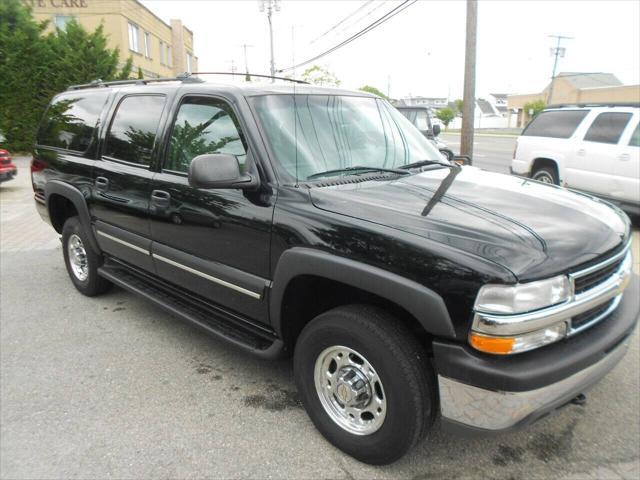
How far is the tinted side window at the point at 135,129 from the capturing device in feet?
12.0

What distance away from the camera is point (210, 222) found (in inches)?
121

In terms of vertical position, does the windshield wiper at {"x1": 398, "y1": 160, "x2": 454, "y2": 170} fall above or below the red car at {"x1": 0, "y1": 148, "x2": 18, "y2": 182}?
above

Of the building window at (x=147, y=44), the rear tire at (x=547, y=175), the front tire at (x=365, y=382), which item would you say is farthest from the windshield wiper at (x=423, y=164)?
the building window at (x=147, y=44)

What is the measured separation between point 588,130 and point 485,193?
6833 millimetres

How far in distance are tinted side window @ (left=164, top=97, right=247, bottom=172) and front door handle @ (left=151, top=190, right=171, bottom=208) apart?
0.60 ft

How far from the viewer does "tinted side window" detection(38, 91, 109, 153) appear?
443 centimetres

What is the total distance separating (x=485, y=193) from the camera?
9.00ft

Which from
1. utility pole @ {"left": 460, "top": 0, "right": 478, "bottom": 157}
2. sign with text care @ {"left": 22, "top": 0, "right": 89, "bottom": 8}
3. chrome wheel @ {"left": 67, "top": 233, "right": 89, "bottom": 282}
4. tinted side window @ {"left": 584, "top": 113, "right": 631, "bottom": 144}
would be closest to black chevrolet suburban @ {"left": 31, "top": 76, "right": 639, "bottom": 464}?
chrome wheel @ {"left": 67, "top": 233, "right": 89, "bottom": 282}

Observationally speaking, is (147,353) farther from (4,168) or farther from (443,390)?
(4,168)

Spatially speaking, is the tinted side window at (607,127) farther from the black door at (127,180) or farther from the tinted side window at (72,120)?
the tinted side window at (72,120)

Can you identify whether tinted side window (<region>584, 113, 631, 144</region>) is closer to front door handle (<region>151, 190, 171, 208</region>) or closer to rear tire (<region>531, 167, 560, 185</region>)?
rear tire (<region>531, 167, 560, 185</region>)

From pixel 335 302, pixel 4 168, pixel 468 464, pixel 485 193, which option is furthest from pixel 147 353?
pixel 4 168

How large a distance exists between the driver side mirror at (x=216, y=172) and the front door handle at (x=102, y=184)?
1.72 m

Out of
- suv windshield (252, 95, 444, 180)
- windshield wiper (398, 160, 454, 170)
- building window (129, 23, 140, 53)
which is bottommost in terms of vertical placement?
windshield wiper (398, 160, 454, 170)
